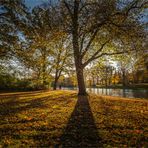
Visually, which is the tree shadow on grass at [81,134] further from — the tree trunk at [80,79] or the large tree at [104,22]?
the tree trunk at [80,79]

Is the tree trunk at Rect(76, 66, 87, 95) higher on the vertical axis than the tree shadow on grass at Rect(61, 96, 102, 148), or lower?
higher

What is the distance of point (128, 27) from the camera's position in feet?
46.3

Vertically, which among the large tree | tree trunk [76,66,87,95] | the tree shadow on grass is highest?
the large tree

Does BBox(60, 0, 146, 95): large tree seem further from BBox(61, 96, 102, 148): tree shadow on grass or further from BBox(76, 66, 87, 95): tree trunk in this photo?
BBox(61, 96, 102, 148): tree shadow on grass

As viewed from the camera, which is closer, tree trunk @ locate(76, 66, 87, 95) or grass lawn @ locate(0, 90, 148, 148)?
grass lawn @ locate(0, 90, 148, 148)

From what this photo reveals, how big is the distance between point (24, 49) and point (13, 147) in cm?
1097

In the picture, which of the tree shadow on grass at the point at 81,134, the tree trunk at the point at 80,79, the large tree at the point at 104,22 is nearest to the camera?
the tree shadow on grass at the point at 81,134

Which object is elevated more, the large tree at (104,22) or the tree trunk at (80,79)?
the large tree at (104,22)

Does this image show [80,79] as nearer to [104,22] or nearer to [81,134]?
[104,22]

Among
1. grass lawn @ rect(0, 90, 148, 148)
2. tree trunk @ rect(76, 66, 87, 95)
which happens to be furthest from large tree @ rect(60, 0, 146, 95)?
grass lawn @ rect(0, 90, 148, 148)

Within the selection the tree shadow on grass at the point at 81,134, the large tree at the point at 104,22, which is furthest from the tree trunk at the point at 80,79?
the tree shadow on grass at the point at 81,134

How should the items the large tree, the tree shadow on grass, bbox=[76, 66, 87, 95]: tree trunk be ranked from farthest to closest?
bbox=[76, 66, 87, 95]: tree trunk, the large tree, the tree shadow on grass

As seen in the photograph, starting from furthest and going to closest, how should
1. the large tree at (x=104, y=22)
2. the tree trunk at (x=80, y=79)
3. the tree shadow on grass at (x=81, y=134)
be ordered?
1. the tree trunk at (x=80, y=79)
2. the large tree at (x=104, y=22)
3. the tree shadow on grass at (x=81, y=134)

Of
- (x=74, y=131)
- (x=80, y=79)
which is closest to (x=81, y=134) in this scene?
(x=74, y=131)
